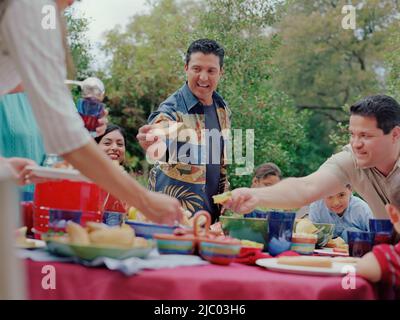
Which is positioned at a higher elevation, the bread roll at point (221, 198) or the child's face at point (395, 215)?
the bread roll at point (221, 198)

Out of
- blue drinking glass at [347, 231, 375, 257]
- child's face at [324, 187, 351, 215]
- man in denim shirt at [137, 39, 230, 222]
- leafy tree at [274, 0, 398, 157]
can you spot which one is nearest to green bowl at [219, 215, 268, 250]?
blue drinking glass at [347, 231, 375, 257]

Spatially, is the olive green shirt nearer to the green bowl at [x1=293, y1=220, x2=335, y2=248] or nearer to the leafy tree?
the green bowl at [x1=293, y1=220, x2=335, y2=248]

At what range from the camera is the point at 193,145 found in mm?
3389

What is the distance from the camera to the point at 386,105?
2707mm

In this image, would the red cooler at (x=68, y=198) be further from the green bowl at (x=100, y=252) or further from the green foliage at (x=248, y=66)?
the green foliage at (x=248, y=66)

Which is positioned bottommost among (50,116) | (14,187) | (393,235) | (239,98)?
(393,235)

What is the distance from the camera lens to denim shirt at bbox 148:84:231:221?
3.38m

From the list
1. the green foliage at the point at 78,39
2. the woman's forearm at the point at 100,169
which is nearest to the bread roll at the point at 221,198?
the woman's forearm at the point at 100,169

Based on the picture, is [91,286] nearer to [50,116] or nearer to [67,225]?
[67,225]

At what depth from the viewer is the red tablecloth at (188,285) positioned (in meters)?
1.43

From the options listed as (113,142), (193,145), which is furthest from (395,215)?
(113,142)

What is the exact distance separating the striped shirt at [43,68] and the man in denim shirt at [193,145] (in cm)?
172
